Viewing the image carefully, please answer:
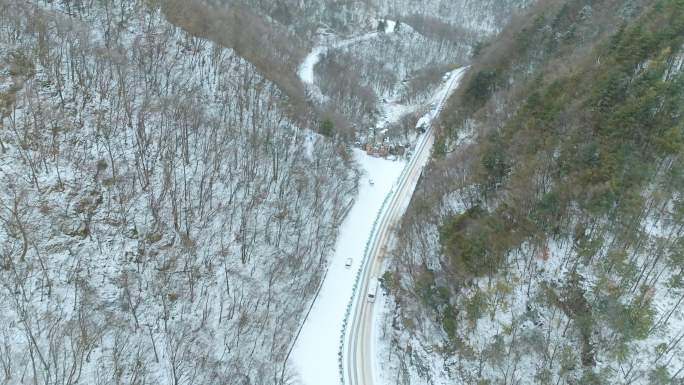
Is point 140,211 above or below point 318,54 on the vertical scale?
below

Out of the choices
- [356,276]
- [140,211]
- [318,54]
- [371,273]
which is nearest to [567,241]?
[371,273]

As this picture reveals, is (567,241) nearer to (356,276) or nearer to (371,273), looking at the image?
(371,273)

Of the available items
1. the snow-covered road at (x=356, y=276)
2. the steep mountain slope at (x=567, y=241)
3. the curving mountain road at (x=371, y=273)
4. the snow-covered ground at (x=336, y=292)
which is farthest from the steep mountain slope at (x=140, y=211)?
the steep mountain slope at (x=567, y=241)

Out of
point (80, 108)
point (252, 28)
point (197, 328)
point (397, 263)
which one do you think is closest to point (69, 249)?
point (197, 328)

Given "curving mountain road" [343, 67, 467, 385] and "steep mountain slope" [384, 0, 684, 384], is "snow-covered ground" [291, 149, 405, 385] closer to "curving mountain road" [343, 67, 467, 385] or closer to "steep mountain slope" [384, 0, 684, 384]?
"curving mountain road" [343, 67, 467, 385]

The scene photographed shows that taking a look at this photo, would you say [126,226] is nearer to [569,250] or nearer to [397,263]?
[397,263]
